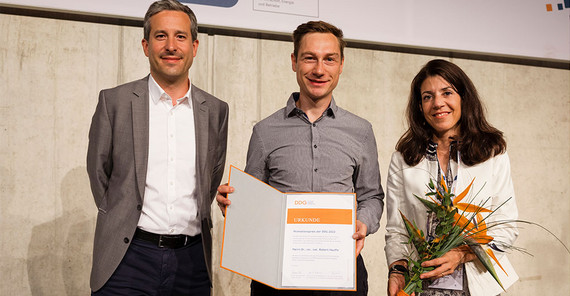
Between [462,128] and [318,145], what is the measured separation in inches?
27.6

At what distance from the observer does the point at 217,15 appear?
333 cm

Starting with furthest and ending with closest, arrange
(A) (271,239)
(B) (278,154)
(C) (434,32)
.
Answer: (C) (434,32) < (B) (278,154) < (A) (271,239)

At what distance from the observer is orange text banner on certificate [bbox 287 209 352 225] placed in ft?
5.97

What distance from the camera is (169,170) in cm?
202

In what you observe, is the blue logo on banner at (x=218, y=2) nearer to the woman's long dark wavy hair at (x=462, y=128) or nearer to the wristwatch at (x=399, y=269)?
the woman's long dark wavy hair at (x=462, y=128)

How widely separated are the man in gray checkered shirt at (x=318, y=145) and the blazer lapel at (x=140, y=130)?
1.11 ft

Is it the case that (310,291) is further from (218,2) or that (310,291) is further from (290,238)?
(218,2)

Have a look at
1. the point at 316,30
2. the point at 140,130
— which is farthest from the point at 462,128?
the point at 140,130

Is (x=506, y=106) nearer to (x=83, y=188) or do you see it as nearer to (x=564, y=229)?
(x=564, y=229)

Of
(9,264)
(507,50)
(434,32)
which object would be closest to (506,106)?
(507,50)

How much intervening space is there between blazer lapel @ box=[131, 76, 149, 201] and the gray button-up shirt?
1.51 feet

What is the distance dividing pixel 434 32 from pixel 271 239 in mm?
2764

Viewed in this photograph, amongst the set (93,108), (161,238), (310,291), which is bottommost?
(310,291)

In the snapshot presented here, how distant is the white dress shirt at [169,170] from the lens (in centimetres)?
199
